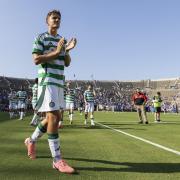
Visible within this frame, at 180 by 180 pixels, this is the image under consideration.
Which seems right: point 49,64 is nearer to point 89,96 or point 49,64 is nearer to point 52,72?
point 52,72

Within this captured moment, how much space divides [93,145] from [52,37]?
383cm

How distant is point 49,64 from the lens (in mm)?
6953

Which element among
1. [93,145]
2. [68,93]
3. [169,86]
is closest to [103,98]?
[169,86]

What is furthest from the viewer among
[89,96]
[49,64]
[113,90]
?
[113,90]

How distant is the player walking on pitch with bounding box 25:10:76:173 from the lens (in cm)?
679

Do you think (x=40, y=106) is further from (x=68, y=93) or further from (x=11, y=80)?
(x=11, y=80)

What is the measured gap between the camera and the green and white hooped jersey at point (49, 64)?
693 centimetres

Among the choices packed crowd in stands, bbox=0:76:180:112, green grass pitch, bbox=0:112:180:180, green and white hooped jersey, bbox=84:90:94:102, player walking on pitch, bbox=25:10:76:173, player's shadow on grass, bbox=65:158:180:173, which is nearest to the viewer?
green grass pitch, bbox=0:112:180:180

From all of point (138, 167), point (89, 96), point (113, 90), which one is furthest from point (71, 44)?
point (113, 90)

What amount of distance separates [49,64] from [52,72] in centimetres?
14

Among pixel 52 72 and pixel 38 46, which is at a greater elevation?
pixel 38 46

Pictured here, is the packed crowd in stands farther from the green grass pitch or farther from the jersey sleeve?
the jersey sleeve

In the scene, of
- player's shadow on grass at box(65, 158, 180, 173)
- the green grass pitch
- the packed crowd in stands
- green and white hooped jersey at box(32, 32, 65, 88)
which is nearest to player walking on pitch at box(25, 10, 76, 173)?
green and white hooped jersey at box(32, 32, 65, 88)

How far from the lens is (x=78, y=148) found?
948cm
